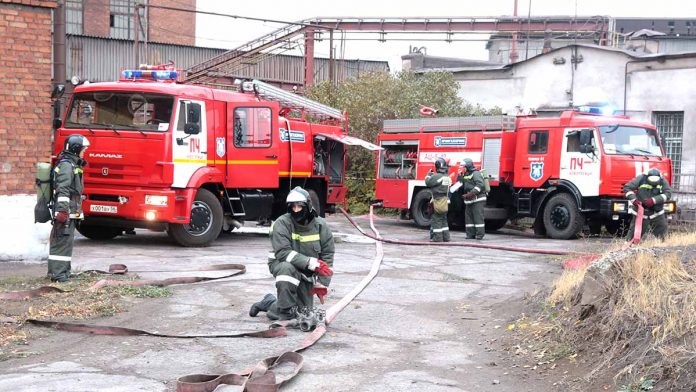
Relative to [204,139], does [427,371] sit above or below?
below

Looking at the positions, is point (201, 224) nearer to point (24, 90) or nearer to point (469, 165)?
point (24, 90)

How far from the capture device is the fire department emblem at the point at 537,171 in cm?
1762

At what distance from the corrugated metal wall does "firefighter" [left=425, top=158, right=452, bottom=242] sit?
13863mm

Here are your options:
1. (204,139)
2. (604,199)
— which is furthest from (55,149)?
(604,199)

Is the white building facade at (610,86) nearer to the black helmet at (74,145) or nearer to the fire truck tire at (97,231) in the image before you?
the fire truck tire at (97,231)

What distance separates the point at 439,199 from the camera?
15.8 metres

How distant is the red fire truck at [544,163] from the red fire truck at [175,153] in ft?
17.0

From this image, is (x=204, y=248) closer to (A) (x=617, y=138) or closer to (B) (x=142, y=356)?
(B) (x=142, y=356)

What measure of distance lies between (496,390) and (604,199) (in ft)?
38.2

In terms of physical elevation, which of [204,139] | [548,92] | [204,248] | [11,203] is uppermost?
[548,92]

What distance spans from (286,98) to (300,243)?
8641mm

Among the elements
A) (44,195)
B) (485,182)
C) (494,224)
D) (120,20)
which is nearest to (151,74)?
(44,195)

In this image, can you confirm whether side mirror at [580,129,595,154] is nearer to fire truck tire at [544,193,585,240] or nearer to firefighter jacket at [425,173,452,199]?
fire truck tire at [544,193,585,240]

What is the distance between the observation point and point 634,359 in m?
5.53
